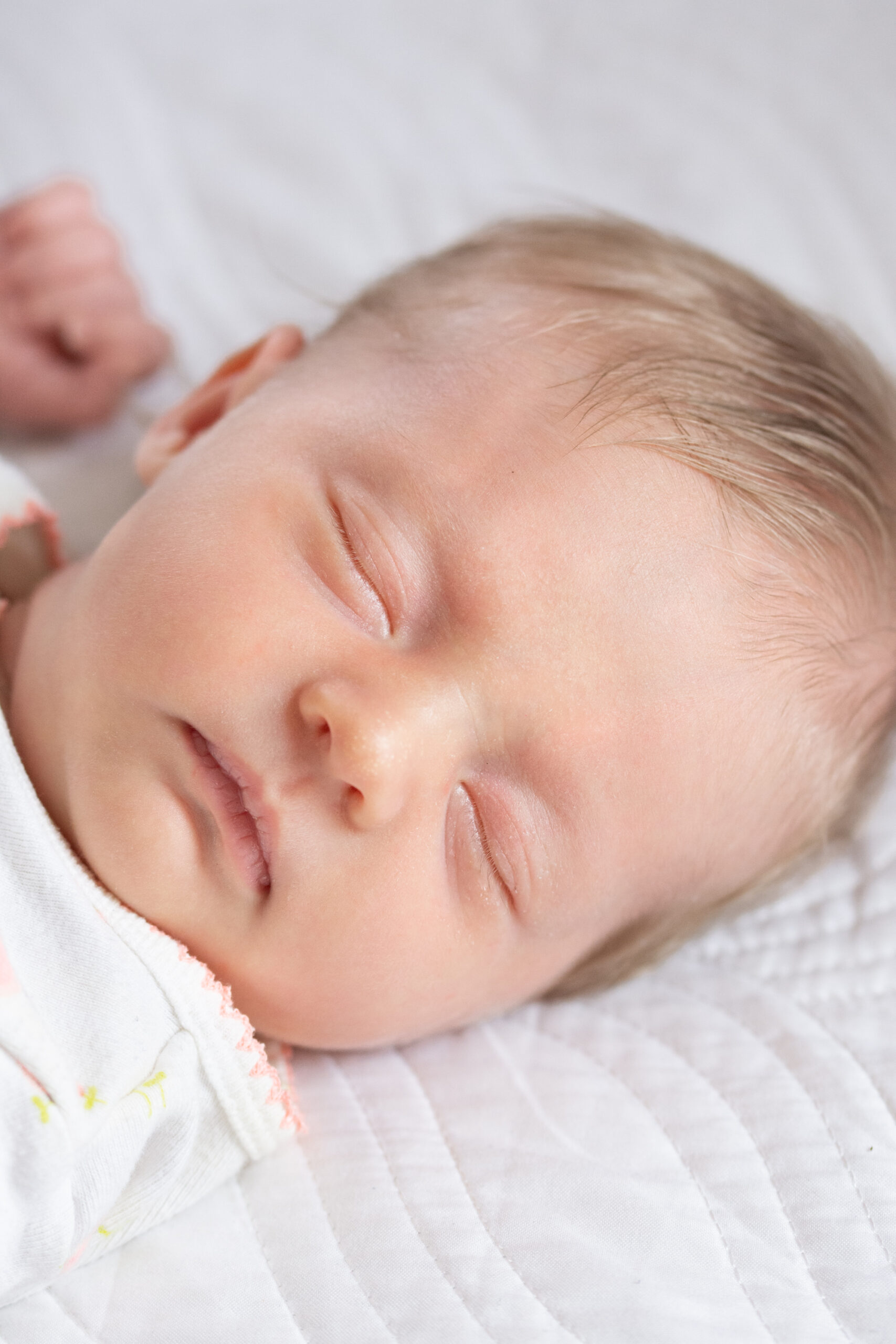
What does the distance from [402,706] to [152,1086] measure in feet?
1.20

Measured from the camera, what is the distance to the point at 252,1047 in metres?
1.04

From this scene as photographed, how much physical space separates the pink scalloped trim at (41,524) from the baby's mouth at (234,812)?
0.41 metres

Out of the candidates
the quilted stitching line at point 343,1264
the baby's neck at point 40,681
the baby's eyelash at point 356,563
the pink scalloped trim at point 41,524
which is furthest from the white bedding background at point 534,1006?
the baby's eyelash at point 356,563

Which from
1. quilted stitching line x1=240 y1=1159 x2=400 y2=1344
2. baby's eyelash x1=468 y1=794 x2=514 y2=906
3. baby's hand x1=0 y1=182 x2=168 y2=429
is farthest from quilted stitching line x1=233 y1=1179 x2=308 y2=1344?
baby's hand x1=0 y1=182 x2=168 y2=429

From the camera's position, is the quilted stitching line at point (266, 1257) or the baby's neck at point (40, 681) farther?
the baby's neck at point (40, 681)

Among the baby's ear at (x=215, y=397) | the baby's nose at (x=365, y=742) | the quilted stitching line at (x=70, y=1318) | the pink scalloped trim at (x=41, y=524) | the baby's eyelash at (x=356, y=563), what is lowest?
the quilted stitching line at (x=70, y=1318)

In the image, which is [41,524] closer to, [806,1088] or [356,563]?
[356,563]

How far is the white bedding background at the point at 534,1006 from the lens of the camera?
3.24 ft

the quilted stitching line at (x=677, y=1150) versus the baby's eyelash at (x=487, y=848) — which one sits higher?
the baby's eyelash at (x=487, y=848)

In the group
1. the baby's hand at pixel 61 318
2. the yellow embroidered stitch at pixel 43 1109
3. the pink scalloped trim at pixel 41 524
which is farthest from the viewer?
the baby's hand at pixel 61 318

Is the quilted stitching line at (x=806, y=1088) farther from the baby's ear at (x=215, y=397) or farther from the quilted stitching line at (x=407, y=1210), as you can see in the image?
the baby's ear at (x=215, y=397)

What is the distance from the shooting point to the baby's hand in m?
1.57

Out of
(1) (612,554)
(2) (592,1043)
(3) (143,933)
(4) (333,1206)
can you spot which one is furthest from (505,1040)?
(1) (612,554)

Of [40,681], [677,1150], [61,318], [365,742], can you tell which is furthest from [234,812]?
[61,318]
